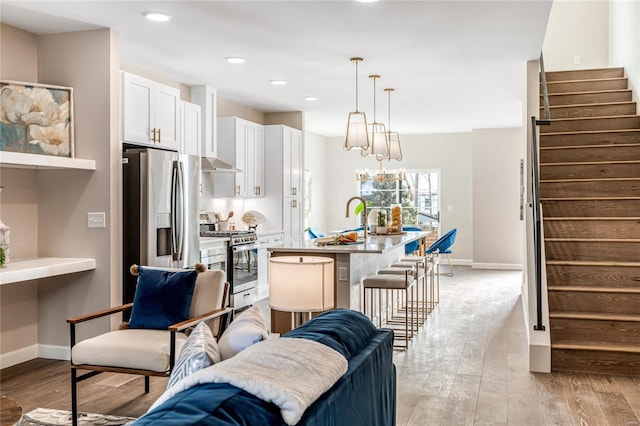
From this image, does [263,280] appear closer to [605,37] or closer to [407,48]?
[407,48]

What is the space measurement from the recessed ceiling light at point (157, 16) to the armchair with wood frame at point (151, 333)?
1919 mm

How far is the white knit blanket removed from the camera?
1.26 meters

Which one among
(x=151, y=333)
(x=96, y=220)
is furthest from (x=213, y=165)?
(x=151, y=333)

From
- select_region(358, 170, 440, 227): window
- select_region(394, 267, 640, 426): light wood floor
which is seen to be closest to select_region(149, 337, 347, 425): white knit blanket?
select_region(394, 267, 640, 426): light wood floor

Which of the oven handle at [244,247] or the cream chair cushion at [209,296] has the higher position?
the oven handle at [244,247]

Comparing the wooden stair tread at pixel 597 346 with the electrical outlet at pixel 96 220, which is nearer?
the wooden stair tread at pixel 597 346

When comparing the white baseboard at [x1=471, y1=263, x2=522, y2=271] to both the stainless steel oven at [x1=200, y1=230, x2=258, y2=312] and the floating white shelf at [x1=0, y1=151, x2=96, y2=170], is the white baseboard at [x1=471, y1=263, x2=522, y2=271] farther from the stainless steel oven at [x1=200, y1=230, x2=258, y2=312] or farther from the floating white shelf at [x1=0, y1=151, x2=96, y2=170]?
the floating white shelf at [x1=0, y1=151, x2=96, y2=170]

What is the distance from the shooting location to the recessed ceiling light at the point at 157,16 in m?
4.33

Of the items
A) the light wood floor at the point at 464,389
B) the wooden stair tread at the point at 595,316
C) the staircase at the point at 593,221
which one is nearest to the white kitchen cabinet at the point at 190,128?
the light wood floor at the point at 464,389

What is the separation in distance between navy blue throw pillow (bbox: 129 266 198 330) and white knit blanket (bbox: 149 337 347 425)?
1.95 m

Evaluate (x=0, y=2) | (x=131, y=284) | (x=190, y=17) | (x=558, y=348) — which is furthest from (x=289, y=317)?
(x=0, y=2)

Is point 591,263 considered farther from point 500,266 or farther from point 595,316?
point 500,266

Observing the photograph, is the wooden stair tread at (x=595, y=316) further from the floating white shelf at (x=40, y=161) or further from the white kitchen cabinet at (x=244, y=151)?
the white kitchen cabinet at (x=244, y=151)

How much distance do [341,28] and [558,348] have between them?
114 inches
